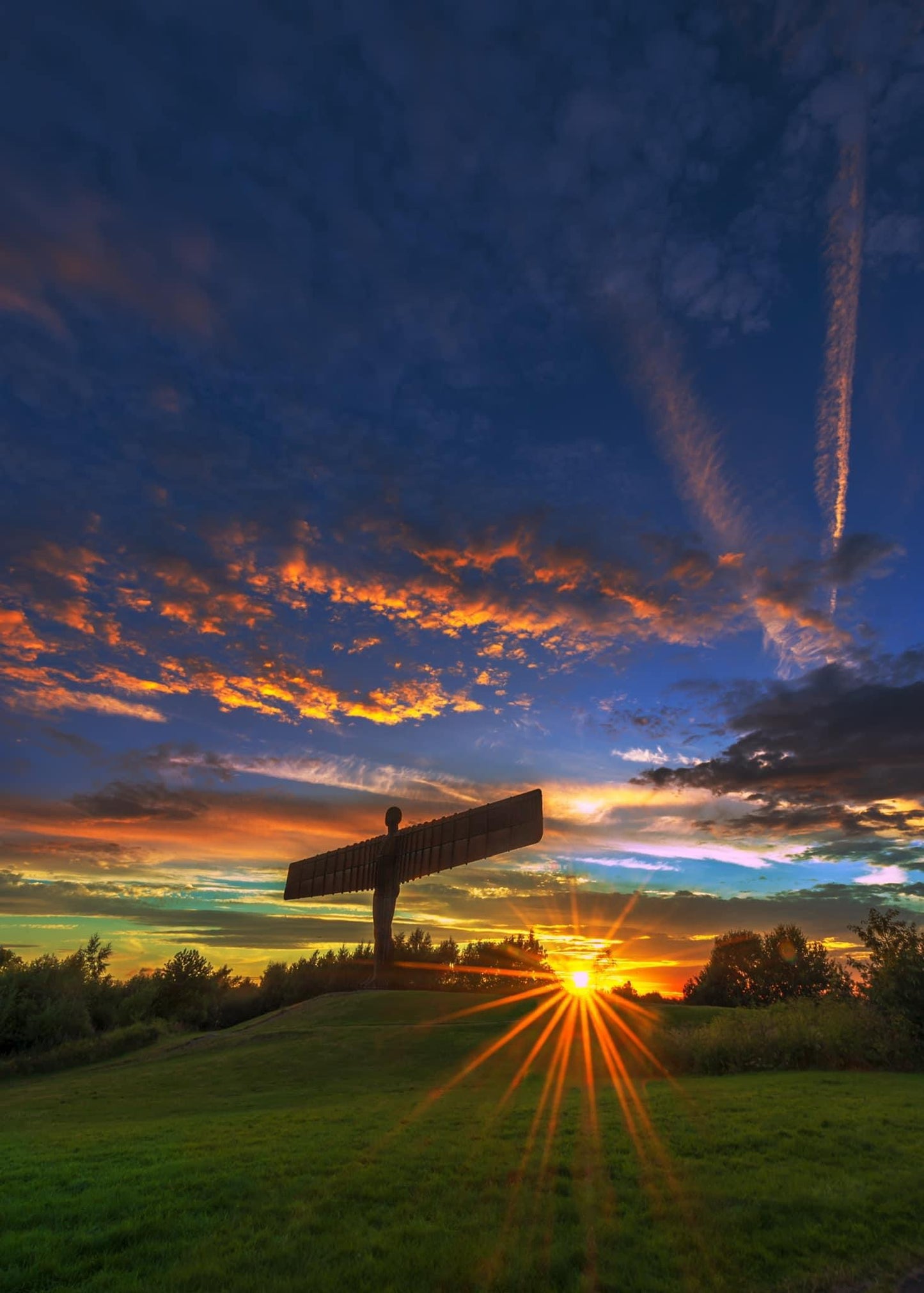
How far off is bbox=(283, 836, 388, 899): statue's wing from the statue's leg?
1166 millimetres

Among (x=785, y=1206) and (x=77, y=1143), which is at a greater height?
(x=785, y=1206)

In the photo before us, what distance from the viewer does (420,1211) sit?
10.6 metres

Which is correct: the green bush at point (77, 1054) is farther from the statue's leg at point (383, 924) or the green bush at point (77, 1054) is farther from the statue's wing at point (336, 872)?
the statue's leg at point (383, 924)

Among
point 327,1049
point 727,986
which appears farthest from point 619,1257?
point 727,986

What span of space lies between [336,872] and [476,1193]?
3589cm

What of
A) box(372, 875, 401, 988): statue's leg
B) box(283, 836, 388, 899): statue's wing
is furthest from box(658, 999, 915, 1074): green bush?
box(283, 836, 388, 899): statue's wing

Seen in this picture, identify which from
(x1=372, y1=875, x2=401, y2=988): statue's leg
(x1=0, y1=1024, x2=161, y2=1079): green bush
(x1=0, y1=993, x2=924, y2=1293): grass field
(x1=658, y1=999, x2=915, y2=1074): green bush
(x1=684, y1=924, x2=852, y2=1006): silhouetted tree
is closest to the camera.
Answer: (x1=0, y1=993, x2=924, y2=1293): grass field

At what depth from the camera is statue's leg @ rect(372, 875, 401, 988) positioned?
41.1m

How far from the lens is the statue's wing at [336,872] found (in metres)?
42.9

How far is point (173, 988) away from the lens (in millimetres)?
57406

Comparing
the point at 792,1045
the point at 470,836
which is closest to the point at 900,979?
the point at 792,1045

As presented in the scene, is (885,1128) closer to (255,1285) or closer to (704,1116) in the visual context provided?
(704,1116)

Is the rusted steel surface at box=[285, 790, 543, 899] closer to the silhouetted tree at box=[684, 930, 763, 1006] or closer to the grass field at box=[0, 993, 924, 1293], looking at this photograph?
the grass field at box=[0, 993, 924, 1293]

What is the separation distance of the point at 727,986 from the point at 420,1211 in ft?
230
